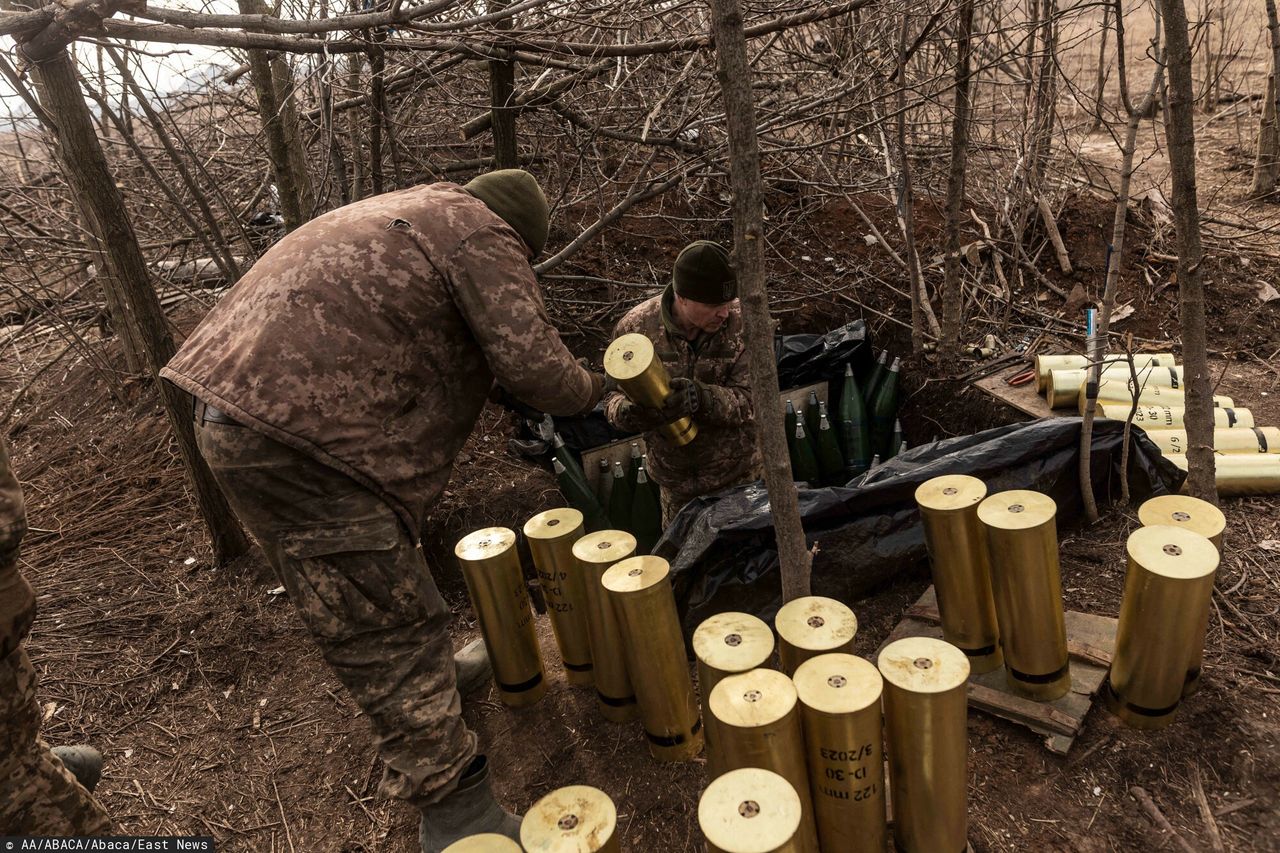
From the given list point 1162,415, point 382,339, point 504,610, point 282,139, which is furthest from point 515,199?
point 1162,415

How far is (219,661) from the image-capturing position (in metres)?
3.32

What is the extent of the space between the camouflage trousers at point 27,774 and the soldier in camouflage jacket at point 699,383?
2.13 meters

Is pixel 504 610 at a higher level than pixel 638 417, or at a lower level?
lower

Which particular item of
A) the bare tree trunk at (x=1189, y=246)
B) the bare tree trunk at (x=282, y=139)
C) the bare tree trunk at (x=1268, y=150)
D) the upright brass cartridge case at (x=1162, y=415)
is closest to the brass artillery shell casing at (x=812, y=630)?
the bare tree trunk at (x=1189, y=246)

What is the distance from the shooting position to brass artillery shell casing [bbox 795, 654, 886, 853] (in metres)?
1.68

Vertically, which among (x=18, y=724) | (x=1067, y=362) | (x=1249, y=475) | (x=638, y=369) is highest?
(x=638, y=369)

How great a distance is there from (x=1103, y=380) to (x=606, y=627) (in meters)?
3.16

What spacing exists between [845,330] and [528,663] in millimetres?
3637

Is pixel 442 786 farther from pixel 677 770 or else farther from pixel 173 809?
pixel 173 809

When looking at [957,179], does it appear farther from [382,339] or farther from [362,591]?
[362,591]

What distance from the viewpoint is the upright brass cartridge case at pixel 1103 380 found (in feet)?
13.0

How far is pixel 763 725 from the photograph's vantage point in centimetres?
163

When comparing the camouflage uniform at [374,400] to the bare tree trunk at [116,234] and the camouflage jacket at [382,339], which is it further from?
the bare tree trunk at [116,234]

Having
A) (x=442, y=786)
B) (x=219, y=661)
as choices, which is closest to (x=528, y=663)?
(x=442, y=786)
